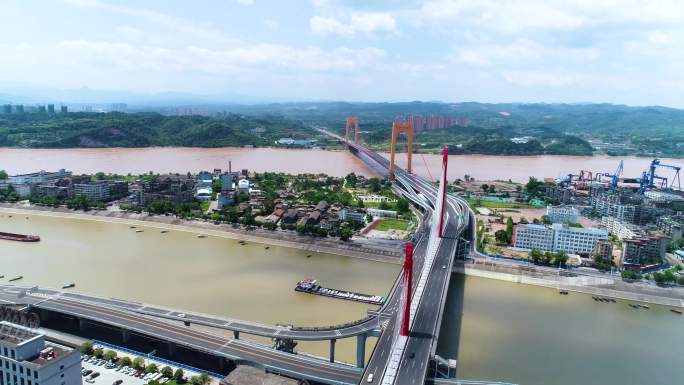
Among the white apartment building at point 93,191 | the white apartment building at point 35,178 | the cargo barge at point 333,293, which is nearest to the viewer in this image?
the cargo barge at point 333,293

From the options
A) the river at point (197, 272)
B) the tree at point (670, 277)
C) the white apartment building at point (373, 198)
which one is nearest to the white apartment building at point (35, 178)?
the river at point (197, 272)

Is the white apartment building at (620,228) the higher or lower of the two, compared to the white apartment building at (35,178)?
lower

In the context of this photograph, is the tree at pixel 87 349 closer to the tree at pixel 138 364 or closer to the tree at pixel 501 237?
the tree at pixel 138 364

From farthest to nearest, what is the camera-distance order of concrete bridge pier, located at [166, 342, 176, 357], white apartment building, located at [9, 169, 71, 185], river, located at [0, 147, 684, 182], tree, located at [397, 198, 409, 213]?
river, located at [0, 147, 684, 182] < white apartment building, located at [9, 169, 71, 185] < tree, located at [397, 198, 409, 213] < concrete bridge pier, located at [166, 342, 176, 357]

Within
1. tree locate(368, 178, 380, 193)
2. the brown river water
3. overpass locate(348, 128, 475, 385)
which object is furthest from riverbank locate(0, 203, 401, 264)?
tree locate(368, 178, 380, 193)

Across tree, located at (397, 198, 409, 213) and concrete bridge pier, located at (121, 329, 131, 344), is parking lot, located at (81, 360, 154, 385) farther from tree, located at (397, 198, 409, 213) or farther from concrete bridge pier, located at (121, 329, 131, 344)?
tree, located at (397, 198, 409, 213)

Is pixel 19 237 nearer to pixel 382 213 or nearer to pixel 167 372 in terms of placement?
pixel 167 372

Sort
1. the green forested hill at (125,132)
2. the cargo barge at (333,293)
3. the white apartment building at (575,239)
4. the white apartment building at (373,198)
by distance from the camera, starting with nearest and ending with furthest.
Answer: the cargo barge at (333,293) < the white apartment building at (575,239) < the white apartment building at (373,198) < the green forested hill at (125,132)

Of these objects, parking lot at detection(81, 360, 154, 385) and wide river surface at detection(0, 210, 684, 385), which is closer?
parking lot at detection(81, 360, 154, 385)
